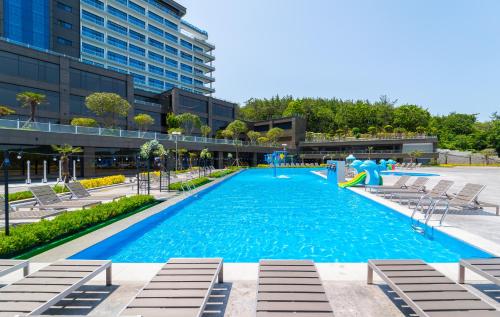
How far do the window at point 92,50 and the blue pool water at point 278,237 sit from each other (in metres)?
53.8

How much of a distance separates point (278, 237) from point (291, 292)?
5.79m

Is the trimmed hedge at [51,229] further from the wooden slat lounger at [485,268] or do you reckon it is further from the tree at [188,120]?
the tree at [188,120]

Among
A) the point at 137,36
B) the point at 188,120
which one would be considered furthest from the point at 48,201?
the point at 137,36

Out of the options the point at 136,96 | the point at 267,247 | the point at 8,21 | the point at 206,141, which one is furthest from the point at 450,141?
the point at 8,21

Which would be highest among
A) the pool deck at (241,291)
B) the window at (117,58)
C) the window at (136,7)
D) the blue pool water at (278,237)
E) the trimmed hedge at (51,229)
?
the window at (136,7)

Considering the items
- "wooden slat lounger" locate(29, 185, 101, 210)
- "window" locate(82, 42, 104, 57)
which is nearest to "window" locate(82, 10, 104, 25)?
"window" locate(82, 42, 104, 57)

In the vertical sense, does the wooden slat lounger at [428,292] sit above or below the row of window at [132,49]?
below

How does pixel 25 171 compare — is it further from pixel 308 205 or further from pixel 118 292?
pixel 118 292

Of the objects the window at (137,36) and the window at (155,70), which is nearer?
the window at (137,36)

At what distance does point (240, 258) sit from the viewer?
7.72 m

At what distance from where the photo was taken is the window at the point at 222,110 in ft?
218

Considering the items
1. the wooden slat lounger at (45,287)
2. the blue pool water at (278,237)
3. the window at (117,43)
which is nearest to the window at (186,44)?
the window at (117,43)

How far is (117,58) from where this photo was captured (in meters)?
60.7

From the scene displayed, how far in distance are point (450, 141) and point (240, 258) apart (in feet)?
314
